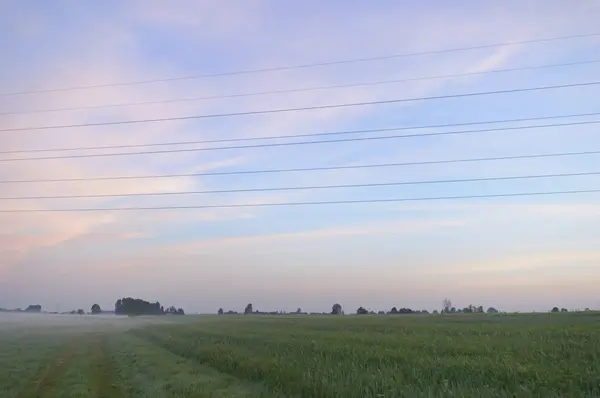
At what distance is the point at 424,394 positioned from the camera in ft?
53.5

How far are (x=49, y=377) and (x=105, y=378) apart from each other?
3158 mm

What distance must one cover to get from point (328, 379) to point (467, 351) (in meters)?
11.0

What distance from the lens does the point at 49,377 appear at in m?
26.3

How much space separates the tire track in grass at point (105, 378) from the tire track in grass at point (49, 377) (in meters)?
1.62

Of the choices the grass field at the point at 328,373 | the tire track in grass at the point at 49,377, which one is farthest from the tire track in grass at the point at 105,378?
the tire track in grass at the point at 49,377

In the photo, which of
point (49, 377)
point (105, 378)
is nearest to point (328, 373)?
point (105, 378)

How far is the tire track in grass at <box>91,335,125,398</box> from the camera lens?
2108cm

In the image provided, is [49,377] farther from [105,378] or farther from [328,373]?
[328,373]

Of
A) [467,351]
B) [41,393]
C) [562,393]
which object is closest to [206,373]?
[41,393]

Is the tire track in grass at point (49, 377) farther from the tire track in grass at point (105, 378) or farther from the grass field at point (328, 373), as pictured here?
the tire track in grass at point (105, 378)

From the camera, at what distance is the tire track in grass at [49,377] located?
69.4 ft

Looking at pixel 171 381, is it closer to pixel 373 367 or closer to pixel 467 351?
pixel 373 367

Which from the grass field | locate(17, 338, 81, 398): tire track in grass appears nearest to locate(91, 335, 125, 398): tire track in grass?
the grass field

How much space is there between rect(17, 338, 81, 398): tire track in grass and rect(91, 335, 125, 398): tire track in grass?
162 cm
